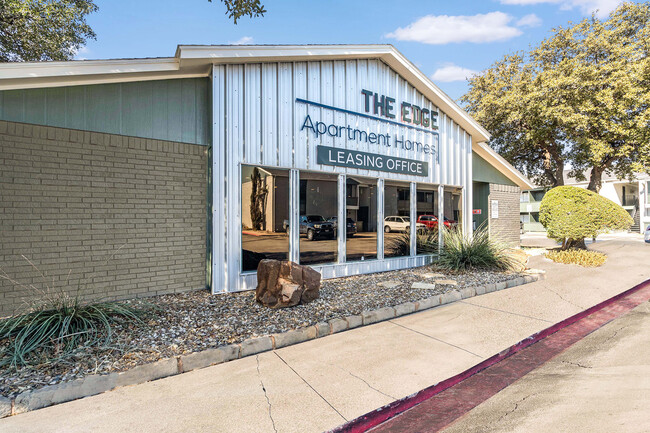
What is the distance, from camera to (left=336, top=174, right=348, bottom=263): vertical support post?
27.0 ft

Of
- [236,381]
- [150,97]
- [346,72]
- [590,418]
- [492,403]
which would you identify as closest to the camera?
[590,418]

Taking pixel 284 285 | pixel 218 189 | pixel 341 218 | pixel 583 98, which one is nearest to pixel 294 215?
pixel 341 218

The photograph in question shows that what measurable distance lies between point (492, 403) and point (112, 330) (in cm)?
447

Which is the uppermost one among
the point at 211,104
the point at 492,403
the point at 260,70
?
the point at 260,70

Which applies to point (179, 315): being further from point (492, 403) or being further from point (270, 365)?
point (492, 403)

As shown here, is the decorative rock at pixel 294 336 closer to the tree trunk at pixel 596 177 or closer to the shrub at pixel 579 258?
the shrub at pixel 579 258

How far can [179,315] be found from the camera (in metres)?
5.05

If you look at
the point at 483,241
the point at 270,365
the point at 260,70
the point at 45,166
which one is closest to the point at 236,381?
the point at 270,365

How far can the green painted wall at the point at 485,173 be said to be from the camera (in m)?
12.8

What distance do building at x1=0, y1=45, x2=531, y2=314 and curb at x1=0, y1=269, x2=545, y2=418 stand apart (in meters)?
2.49

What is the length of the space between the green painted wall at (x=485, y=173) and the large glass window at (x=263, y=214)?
8.60 m

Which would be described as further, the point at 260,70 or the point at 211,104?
the point at 260,70

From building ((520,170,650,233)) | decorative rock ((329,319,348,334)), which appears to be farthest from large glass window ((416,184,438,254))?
building ((520,170,650,233))

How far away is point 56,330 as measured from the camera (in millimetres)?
3936
